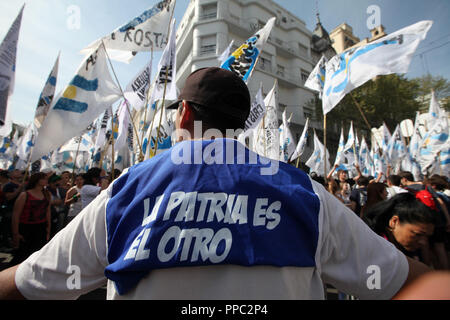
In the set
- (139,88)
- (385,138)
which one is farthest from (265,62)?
(139,88)

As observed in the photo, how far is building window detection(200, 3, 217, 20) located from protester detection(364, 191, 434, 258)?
73.3 ft

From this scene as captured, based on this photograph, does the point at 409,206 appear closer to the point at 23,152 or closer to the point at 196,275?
the point at 196,275

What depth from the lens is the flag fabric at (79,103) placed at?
2.87 meters

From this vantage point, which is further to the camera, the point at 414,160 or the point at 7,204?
the point at 414,160

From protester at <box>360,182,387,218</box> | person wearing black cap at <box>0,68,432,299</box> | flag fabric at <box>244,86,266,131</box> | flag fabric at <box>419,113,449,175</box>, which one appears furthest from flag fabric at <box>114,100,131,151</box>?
flag fabric at <box>419,113,449,175</box>

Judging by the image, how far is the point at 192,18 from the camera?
71.0ft

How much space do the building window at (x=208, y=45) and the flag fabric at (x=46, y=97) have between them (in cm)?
1631

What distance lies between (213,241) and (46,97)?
499cm

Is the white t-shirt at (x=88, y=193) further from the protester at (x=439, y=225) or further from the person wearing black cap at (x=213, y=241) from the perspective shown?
the protester at (x=439, y=225)

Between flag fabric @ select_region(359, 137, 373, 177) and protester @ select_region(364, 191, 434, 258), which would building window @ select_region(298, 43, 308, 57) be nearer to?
flag fabric @ select_region(359, 137, 373, 177)

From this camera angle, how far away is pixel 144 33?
378 cm

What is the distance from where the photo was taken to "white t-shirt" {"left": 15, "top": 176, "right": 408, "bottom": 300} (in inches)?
27.1

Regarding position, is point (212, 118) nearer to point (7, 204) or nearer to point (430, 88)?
point (7, 204)

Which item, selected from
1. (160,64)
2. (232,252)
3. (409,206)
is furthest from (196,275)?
(160,64)
